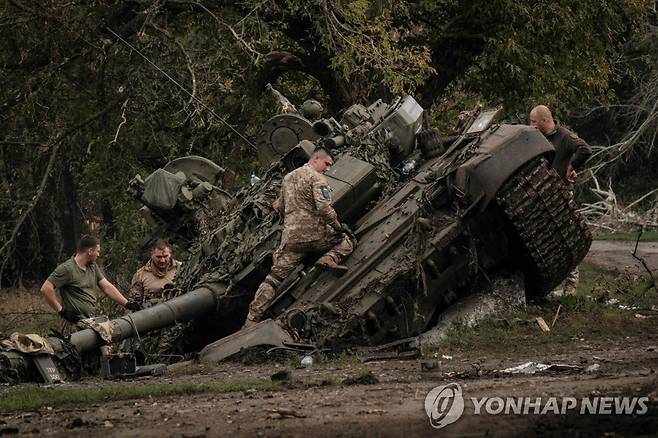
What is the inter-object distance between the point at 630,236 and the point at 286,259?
16.1m

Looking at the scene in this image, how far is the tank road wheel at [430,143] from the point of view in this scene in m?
16.5

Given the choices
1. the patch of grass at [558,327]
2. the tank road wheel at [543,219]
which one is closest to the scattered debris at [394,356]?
the patch of grass at [558,327]

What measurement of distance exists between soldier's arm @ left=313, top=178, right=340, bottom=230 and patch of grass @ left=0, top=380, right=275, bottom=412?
9.28ft

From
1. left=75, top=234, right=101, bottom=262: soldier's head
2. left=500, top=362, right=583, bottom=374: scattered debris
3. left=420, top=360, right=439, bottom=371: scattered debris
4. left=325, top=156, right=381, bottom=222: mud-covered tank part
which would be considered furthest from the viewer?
left=325, top=156, right=381, bottom=222: mud-covered tank part

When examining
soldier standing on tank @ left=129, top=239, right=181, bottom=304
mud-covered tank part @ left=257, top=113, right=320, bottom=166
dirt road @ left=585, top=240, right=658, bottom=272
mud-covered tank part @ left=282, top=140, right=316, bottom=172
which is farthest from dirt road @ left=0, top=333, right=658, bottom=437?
dirt road @ left=585, top=240, right=658, bottom=272

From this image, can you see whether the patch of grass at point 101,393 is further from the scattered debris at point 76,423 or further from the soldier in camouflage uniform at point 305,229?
the soldier in camouflage uniform at point 305,229

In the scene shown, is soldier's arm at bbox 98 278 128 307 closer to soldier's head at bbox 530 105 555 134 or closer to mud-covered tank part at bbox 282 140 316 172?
mud-covered tank part at bbox 282 140 316 172

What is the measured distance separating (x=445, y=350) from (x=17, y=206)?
900cm

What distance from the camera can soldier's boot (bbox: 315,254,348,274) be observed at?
14318mm

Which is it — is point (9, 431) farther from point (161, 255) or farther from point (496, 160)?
point (161, 255)

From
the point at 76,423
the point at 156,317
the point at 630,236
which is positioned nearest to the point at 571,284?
the point at 156,317

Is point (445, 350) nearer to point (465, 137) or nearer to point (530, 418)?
point (465, 137)

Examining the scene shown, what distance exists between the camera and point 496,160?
47.2ft

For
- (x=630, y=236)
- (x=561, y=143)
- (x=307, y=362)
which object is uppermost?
(x=561, y=143)
